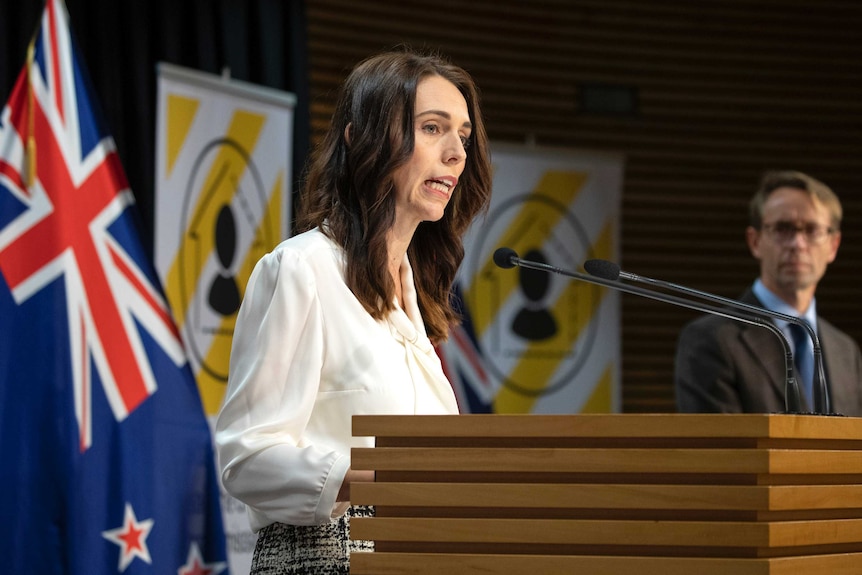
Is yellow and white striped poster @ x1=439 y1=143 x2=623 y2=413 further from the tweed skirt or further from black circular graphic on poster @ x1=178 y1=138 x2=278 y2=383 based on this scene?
the tweed skirt

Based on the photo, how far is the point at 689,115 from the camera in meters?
7.30

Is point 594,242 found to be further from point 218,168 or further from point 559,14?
point 218,168

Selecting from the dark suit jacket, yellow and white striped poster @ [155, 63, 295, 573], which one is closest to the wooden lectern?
the dark suit jacket

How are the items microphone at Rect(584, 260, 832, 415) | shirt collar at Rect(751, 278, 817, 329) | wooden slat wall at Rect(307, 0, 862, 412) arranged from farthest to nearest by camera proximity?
wooden slat wall at Rect(307, 0, 862, 412) < shirt collar at Rect(751, 278, 817, 329) < microphone at Rect(584, 260, 832, 415)

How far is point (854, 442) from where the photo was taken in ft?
6.15

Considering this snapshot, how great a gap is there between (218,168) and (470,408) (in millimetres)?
1739

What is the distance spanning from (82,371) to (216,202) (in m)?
1.54

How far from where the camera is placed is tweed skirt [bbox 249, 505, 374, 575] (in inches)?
86.4

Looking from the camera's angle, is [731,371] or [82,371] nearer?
[82,371]

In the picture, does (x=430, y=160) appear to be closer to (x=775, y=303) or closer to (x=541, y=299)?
(x=775, y=303)

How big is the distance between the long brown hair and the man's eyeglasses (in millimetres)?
2276

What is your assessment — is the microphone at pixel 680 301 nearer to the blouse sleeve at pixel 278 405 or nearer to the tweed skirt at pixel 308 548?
the blouse sleeve at pixel 278 405

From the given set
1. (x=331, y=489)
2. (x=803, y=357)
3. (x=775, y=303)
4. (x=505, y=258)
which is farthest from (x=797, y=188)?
(x=331, y=489)

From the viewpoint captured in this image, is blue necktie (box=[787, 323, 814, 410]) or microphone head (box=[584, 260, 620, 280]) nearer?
microphone head (box=[584, 260, 620, 280])
